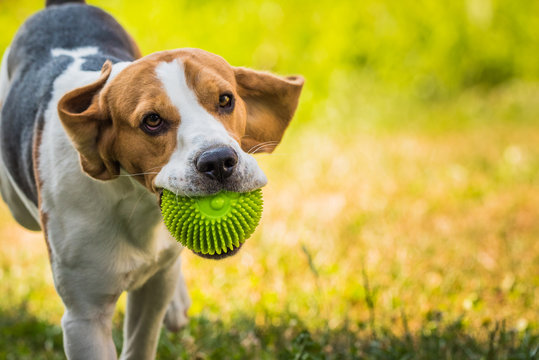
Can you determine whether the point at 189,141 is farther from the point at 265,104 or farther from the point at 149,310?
the point at 149,310

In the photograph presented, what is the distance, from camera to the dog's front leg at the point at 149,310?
11.9 ft

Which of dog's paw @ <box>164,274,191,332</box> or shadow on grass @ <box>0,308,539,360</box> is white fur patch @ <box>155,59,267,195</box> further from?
dog's paw @ <box>164,274,191,332</box>

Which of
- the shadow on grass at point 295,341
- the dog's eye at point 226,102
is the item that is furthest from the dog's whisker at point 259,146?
the shadow on grass at point 295,341

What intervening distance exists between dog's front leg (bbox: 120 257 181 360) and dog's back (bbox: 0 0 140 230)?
685mm

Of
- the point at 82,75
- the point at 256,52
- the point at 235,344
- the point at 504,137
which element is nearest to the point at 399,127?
the point at 504,137

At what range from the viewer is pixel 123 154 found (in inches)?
116

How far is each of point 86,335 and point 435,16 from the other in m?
7.43

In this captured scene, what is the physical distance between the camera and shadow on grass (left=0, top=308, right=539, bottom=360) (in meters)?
3.56

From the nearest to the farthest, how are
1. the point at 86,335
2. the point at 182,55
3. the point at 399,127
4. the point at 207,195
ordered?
the point at 207,195
the point at 182,55
the point at 86,335
the point at 399,127

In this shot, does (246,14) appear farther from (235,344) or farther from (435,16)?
(235,344)

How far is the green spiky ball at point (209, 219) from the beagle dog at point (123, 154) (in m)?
0.06

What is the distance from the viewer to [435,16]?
945cm

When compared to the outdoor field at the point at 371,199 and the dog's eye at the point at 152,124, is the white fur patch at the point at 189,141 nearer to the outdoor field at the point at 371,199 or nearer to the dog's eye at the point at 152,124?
the dog's eye at the point at 152,124

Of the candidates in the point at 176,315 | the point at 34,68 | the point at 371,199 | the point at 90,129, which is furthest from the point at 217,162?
the point at 371,199
